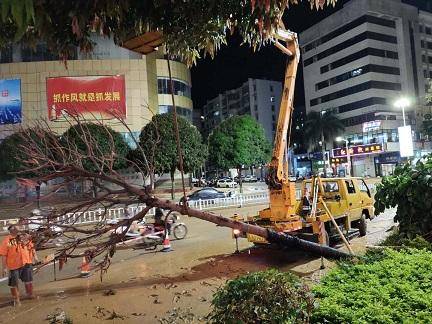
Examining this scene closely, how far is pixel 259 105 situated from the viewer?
327ft

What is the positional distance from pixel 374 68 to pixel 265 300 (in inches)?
2733

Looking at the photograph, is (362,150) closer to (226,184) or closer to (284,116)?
(226,184)

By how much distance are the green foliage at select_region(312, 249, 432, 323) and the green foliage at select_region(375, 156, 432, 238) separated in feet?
5.86

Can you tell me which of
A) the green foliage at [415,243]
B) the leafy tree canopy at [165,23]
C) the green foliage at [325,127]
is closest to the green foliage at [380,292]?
the green foliage at [415,243]

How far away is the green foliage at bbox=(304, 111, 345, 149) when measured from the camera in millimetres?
66688

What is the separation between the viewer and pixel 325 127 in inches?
2635

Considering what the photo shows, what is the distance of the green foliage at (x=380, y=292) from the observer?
12.2 feet

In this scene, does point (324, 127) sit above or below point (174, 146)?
above

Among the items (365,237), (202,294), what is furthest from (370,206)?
(202,294)

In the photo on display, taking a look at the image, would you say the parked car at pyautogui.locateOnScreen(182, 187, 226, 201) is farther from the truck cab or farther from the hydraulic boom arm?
the hydraulic boom arm

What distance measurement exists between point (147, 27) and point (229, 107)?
4446 inches

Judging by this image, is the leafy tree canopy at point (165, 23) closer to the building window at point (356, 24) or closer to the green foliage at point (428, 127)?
the green foliage at point (428, 127)

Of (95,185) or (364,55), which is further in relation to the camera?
(364,55)

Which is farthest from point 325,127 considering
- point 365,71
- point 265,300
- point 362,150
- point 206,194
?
point 265,300
